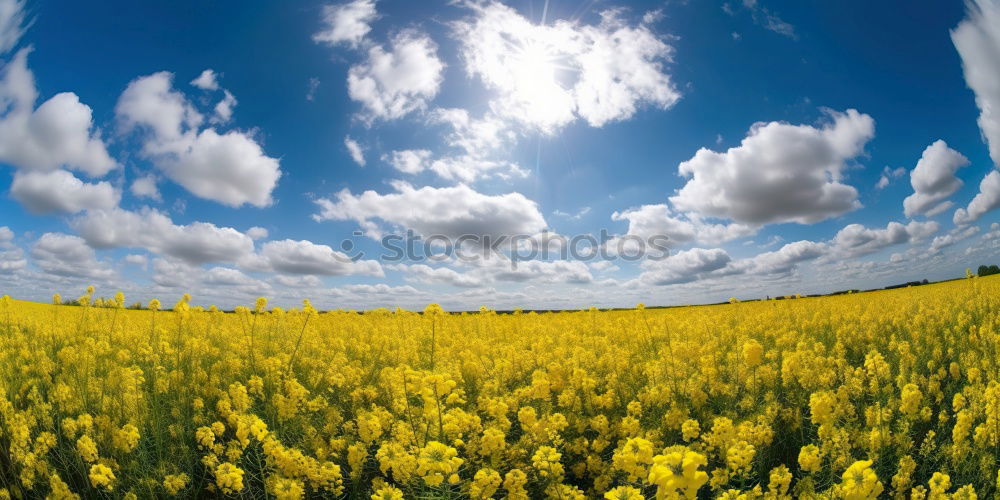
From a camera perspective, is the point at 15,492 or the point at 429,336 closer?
the point at 15,492

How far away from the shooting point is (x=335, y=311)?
13742 mm

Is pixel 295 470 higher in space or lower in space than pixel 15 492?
higher

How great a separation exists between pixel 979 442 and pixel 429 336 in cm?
770

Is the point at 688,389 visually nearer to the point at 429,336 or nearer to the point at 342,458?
the point at 342,458

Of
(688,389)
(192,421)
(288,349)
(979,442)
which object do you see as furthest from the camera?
(288,349)

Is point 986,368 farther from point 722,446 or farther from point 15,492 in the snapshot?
point 15,492

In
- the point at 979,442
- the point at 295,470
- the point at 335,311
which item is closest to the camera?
the point at 295,470

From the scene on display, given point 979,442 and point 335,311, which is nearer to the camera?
point 979,442

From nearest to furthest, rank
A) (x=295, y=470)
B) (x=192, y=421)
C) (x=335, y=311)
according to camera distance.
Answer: (x=295, y=470)
(x=192, y=421)
(x=335, y=311)

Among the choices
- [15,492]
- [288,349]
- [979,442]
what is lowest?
[15,492]

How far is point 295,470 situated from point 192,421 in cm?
234

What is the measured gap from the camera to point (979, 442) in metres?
3.70

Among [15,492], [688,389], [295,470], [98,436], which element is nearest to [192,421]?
[98,436]

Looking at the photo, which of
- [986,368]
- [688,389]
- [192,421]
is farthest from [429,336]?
[986,368]
